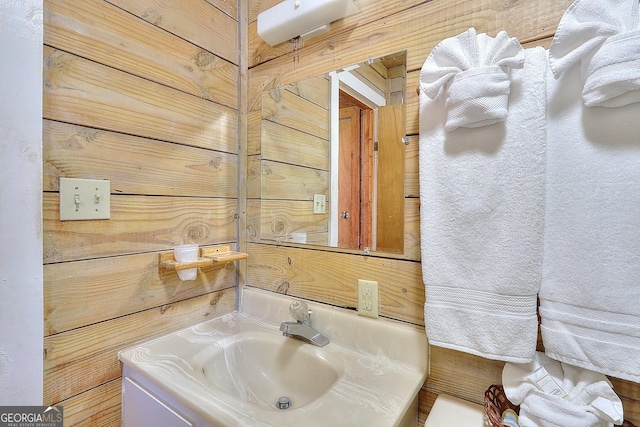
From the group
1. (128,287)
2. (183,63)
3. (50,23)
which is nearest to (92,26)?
(50,23)

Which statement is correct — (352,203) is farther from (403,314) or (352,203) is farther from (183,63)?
(183,63)

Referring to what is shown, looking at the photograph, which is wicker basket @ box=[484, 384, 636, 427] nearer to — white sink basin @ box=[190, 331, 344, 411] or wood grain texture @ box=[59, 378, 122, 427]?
white sink basin @ box=[190, 331, 344, 411]

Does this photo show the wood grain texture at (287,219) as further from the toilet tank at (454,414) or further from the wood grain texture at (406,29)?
the toilet tank at (454,414)

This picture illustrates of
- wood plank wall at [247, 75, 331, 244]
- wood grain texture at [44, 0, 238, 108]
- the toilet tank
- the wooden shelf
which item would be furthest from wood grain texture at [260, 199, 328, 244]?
the toilet tank

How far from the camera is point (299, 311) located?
38.6 inches

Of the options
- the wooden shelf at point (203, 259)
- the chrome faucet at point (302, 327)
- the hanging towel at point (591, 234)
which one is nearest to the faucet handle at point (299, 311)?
the chrome faucet at point (302, 327)

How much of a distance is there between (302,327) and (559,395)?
658 millimetres

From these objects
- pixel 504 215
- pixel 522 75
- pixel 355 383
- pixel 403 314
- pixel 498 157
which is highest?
pixel 522 75

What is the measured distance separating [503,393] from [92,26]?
1.45 meters

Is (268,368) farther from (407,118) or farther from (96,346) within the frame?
(407,118)

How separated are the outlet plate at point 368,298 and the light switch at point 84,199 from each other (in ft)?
2.61

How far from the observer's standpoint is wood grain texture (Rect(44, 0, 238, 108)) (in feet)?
2.55

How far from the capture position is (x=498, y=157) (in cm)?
65

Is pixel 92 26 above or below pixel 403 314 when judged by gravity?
above
